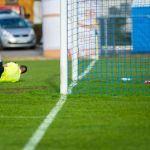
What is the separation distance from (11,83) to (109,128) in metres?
5.97

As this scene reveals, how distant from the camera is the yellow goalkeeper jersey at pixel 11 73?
44.2 ft

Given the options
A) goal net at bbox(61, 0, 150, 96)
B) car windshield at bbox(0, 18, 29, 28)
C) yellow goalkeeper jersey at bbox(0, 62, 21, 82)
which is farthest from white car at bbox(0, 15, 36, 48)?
yellow goalkeeper jersey at bbox(0, 62, 21, 82)

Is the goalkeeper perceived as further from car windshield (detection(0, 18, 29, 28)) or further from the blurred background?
car windshield (detection(0, 18, 29, 28))

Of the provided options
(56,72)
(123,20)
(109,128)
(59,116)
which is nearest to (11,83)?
(56,72)

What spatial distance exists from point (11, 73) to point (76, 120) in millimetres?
4647

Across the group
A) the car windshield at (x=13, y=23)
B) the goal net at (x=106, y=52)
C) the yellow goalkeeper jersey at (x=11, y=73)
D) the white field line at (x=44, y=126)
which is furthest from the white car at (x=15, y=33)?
the white field line at (x=44, y=126)

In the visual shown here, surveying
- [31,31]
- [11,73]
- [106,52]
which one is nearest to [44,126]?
[11,73]

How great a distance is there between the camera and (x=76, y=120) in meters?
9.45

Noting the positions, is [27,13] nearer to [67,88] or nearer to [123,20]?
[123,20]

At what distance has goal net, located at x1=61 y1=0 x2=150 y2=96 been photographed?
13.3 meters

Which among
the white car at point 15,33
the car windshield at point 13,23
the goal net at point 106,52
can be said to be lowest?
the white car at point 15,33

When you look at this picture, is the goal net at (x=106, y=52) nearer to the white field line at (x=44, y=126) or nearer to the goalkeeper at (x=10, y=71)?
the goalkeeper at (x=10, y=71)

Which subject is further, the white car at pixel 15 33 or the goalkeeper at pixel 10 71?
the white car at pixel 15 33

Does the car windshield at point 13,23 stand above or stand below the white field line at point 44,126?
below
